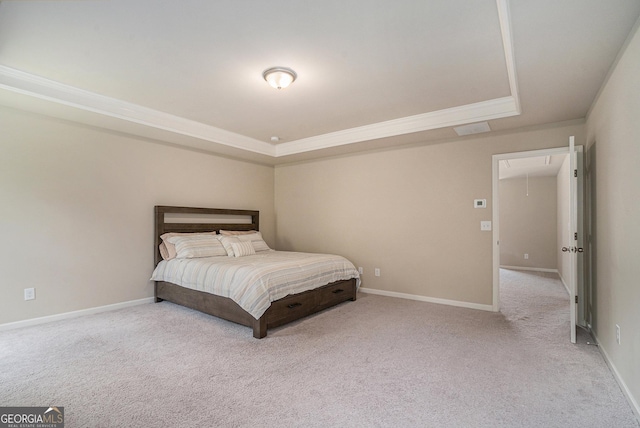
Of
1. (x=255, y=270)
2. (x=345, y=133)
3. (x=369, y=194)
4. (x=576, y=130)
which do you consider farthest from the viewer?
(x=369, y=194)

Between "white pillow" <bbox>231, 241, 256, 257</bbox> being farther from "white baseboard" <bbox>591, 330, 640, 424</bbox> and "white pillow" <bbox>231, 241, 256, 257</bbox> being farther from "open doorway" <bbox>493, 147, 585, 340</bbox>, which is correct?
"open doorway" <bbox>493, 147, 585, 340</bbox>

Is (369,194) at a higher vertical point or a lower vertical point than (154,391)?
higher

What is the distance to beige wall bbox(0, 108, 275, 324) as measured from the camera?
332 centimetres

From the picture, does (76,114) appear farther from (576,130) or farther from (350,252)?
A: (576,130)

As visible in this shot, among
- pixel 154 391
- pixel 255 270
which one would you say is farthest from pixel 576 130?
pixel 154 391

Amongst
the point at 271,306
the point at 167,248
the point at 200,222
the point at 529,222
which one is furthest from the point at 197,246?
the point at 529,222

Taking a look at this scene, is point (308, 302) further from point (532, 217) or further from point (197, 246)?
point (532, 217)

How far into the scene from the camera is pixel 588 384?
2207mm

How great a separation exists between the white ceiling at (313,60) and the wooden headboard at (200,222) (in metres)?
1.10

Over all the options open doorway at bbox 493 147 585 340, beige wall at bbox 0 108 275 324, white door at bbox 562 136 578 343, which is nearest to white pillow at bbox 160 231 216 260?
beige wall at bbox 0 108 275 324

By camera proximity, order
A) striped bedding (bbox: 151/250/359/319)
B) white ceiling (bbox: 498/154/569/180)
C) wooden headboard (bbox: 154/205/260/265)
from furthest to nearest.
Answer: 1. white ceiling (bbox: 498/154/569/180)
2. wooden headboard (bbox: 154/205/260/265)
3. striped bedding (bbox: 151/250/359/319)

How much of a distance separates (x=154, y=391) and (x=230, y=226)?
339 centimetres

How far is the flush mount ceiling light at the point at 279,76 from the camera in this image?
9.07ft

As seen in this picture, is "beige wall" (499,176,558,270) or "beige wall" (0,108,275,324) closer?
"beige wall" (0,108,275,324)
